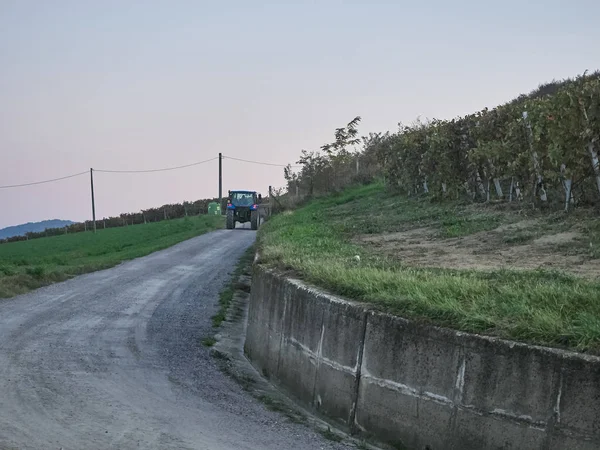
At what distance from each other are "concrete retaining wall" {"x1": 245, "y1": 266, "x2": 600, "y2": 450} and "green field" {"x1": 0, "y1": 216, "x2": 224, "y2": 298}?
1243cm

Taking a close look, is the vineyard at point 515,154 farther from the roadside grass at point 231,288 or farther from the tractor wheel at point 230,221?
the tractor wheel at point 230,221

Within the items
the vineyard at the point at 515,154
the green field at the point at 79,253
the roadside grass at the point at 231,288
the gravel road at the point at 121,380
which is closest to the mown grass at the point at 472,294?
the gravel road at the point at 121,380

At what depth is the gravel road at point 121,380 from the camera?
26.2 feet

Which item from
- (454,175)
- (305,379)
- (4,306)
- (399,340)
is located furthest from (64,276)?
(399,340)

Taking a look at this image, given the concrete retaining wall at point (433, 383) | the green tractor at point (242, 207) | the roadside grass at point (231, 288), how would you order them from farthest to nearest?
1. the green tractor at point (242, 207)
2. the roadside grass at point (231, 288)
3. the concrete retaining wall at point (433, 383)

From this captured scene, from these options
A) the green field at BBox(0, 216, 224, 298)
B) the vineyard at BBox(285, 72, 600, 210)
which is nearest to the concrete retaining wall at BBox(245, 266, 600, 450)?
the vineyard at BBox(285, 72, 600, 210)

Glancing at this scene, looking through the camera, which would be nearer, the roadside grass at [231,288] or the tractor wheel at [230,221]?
the roadside grass at [231,288]

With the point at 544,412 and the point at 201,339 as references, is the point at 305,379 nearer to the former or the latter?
the point at 544,412

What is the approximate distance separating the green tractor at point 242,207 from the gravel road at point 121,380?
25.1 m

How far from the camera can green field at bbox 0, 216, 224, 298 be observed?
21938 millimetres

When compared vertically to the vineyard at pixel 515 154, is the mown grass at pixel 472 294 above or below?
below

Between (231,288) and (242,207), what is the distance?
→ 25629mm

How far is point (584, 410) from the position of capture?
6.12 meters

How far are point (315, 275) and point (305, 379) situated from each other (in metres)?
1.53
